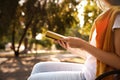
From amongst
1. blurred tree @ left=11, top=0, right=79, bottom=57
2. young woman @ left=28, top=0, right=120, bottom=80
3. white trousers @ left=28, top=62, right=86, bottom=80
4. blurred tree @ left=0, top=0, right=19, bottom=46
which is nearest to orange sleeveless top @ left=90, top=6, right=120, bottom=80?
young woman @ left=28, top=0, right=120, bottom=80

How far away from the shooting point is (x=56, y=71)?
2719mm

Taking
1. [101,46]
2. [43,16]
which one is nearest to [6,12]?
[43,16]

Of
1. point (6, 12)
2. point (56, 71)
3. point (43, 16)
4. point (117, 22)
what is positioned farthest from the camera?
point (43, 16)

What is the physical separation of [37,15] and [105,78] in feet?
71.7

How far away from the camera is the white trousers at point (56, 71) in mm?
2424

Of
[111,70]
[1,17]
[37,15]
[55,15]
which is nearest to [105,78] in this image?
[111,70]

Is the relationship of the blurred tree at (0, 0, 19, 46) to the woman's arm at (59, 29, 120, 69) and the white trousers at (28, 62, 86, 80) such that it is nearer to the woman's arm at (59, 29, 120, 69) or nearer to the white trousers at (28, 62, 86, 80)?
the white trousers at (28, 62, 86, 80)

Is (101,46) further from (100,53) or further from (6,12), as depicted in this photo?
(6,12)

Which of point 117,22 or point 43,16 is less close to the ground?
point 117,22

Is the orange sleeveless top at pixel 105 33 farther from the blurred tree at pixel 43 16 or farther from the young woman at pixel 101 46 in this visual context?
the blurred tree at pixel 43 16

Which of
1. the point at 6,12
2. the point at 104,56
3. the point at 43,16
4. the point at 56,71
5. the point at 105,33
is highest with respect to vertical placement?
the point at 105,33

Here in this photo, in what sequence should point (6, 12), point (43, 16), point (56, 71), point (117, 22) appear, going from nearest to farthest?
1. point (117, 22)
2. point (56, 71)
3. point (6, 12)
4. point (43, 16)

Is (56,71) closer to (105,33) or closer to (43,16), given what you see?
(105,33)

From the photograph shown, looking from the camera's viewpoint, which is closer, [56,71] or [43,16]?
[56,71]
